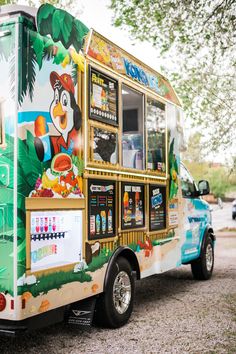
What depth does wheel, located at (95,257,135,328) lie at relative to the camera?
5.64m

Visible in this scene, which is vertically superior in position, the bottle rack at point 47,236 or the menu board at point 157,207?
the menu board at point 157,207

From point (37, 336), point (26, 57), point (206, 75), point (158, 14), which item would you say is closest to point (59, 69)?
point (26, 57)

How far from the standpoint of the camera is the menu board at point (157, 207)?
6.86 m

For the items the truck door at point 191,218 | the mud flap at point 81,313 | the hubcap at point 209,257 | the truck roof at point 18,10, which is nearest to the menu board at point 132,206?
the mud flap at point 81,313

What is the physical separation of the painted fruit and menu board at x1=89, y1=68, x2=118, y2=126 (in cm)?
67

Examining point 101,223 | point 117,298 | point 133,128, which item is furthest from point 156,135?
point 117,298

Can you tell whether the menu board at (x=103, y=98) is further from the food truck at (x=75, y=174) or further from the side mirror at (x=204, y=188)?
the side mirror at (x=204, y=188)

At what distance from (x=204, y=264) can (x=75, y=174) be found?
467cm

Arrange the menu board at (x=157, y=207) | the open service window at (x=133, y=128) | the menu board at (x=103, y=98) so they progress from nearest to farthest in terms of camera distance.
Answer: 1. the menu board at (x=103, y=98)
2. the open service window at (x=133, y=128)
3. the menu board at (x=157, y=207)

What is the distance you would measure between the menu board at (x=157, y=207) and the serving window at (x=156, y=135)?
28cm

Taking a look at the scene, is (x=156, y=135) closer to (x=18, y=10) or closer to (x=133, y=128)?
(x=133, y=128)

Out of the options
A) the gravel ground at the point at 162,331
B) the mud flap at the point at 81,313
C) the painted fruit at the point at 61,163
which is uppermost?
the painted fruit at the point at 61,163

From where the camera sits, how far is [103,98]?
226 inches

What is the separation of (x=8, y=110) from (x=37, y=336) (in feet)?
8.30
